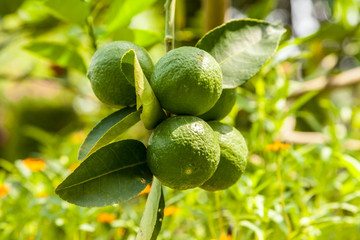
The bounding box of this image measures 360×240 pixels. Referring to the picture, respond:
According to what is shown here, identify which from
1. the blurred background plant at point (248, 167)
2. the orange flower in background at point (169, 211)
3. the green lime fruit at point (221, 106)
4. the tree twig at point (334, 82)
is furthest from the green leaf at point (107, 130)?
the tree twig at point (334, 82)

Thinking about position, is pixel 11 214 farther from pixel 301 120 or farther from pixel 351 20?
pixel 351 20

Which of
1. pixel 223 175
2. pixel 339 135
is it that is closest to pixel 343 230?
pixel 339 135

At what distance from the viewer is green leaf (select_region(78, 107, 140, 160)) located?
15.9 inches

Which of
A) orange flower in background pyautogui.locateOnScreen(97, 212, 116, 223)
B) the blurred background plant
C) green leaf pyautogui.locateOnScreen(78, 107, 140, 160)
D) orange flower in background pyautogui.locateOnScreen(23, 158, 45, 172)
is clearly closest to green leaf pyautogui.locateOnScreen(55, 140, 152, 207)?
green leaf pyautogui.locateOnScreen(78, 107, 140, 160)

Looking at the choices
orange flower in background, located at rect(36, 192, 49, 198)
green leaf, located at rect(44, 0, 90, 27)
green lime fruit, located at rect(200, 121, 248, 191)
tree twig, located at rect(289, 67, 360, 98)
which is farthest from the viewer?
tree twig, located at rect(289, 67, 360, 98)

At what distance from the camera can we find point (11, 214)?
0.88 meters

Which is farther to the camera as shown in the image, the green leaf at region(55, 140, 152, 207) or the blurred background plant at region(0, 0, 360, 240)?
the blurred background plant at region(0, 0, 360, 240)

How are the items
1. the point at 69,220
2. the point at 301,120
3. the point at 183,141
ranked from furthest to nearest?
the point at 301,120 < the point at 69,220 < the point at 183,141

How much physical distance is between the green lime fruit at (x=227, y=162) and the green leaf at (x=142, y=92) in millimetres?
92

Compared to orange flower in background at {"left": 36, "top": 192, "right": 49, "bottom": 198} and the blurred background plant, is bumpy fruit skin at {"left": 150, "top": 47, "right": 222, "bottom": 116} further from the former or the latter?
orange flower in background at {"left": 36, "top": 192, "right": 49, "bottom": 198}

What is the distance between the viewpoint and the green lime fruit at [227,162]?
48cm

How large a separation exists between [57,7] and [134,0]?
0.15m

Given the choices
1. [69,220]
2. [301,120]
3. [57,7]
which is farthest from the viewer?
[301,120]

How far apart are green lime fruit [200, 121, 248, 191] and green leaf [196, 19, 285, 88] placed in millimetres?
69
